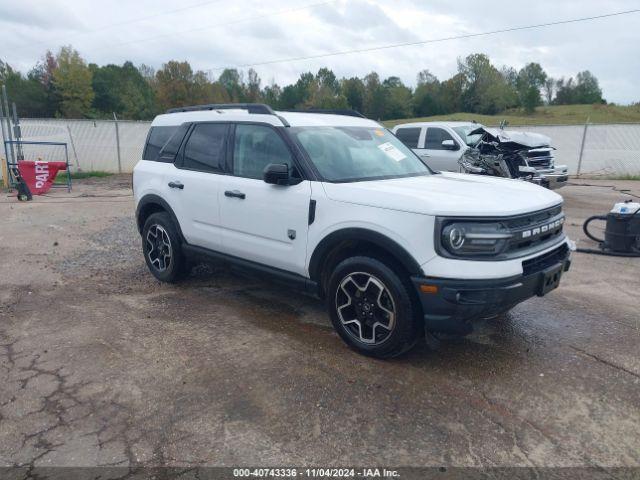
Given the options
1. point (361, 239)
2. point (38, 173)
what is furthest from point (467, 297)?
point (38, 173)

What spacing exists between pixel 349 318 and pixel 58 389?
6.98ft

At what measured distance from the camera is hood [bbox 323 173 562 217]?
3.36 meters

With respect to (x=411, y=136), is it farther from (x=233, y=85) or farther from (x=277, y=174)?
(x=233, y=85)

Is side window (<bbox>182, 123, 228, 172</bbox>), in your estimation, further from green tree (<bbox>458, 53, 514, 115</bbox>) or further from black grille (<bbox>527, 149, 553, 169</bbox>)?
green tree (<bbox>458, 53, 514, 115</bbox>)

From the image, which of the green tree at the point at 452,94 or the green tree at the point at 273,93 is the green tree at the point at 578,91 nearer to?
the green tree at the point at 452,94

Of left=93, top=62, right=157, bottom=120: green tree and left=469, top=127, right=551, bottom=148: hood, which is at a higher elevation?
left=93, top=62, right=157, bottom=120: green tree

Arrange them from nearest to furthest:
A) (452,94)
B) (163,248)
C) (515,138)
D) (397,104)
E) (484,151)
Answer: (163,248) → (484,151) → (515,138) → (397,104) → (452,94)

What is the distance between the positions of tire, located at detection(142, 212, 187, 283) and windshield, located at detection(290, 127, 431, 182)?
1.97 metres

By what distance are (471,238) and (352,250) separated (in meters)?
0.97

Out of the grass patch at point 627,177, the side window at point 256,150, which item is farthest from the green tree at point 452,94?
the side window at point 256,150

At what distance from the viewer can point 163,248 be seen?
5.70 m

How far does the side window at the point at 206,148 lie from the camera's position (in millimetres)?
4905

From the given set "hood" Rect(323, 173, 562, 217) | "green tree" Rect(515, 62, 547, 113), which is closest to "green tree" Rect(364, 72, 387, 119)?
"green tree" Rect(515, 62, 547, 113)

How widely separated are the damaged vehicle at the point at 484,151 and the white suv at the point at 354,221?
6.47m
